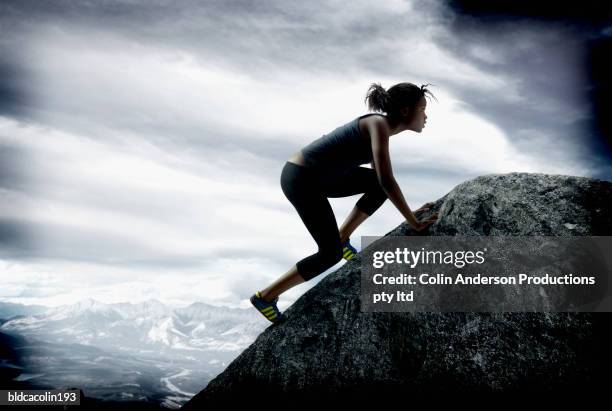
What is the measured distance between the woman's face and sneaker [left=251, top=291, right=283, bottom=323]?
11.2ft

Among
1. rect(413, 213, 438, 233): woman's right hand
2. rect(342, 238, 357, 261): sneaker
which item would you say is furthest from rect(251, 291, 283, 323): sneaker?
rect(413, 213, 438, 233): woman's right hand

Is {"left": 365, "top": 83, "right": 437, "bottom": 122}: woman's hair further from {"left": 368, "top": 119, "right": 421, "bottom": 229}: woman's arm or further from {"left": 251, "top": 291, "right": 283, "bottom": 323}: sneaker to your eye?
{"left": 251, "top": 291, "right": 283, "bottom": 323}: sneaker

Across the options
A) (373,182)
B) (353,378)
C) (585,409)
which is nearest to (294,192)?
(373,182)

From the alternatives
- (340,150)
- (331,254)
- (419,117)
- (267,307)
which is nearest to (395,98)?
(419,117)

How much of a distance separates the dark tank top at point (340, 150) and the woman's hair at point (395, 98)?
11.5 inches

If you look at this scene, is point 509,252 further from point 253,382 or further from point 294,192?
point 253,382

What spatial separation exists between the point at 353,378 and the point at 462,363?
1366 millimetres

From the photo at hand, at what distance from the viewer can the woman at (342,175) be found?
541 centimetres

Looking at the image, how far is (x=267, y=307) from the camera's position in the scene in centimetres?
643

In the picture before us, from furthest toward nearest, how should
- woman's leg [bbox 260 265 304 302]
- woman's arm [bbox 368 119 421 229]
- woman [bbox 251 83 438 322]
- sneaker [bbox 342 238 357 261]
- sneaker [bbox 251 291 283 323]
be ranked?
sneaker [bbox 342 238 357 261], sneaker [bbox 251 291 283 323], woman's leg [bbox 260 265 304 302], woman [bbox 251 83 438 322], woman's arm [bbox 368 119 421 229]

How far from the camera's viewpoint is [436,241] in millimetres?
5848

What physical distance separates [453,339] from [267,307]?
112 inches

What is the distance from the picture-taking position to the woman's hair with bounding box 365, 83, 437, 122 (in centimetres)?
547

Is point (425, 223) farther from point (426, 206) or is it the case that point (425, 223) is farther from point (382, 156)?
point (382, 156)
